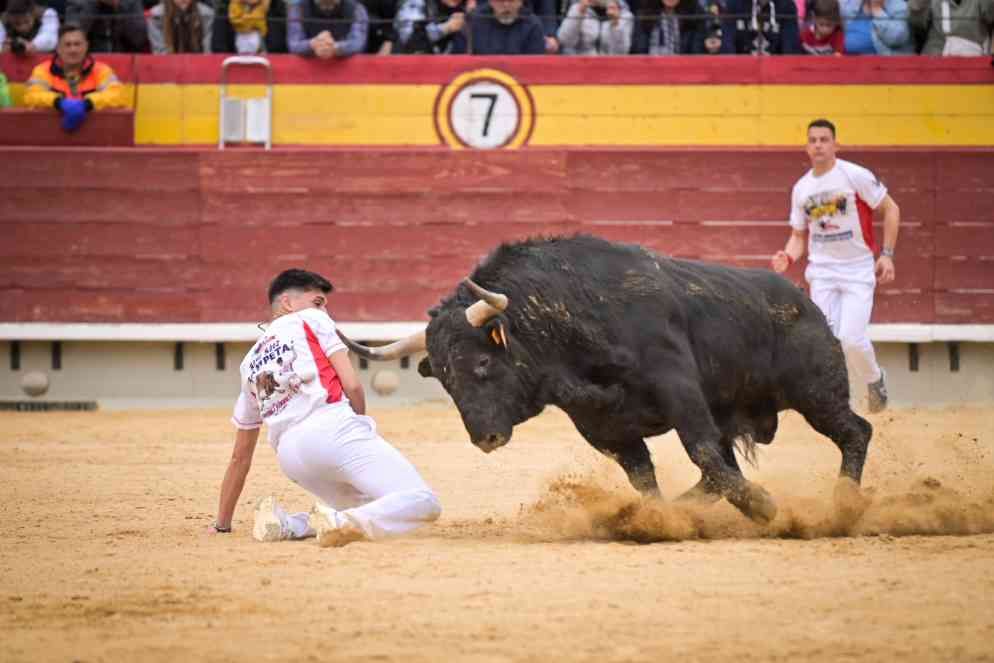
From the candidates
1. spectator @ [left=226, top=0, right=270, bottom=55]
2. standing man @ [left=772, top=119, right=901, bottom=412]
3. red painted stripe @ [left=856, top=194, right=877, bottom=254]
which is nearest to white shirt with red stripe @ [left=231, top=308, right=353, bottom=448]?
standing man @ [left=772, top=119, right=901, bottom=412]

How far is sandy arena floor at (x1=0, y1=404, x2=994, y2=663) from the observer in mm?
4086

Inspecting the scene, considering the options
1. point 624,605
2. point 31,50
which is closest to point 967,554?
point 624,605

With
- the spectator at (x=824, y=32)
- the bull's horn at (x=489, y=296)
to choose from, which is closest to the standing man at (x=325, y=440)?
the bull's horn at (x=489, y=296)

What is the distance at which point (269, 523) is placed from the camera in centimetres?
591

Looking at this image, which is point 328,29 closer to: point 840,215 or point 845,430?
point 840,215

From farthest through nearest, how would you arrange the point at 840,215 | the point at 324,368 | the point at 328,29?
the point at 328,29 < the point at 840,215 < the point at 324,368

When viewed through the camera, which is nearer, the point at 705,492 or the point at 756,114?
the point at 705,492

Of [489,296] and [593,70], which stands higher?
[593,70]

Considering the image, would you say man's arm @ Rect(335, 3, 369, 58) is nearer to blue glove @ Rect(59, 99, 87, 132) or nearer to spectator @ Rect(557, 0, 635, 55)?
spectator @ Rect(557, 0, 635, 55)

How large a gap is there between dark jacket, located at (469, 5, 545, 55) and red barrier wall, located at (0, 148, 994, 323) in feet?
2.44

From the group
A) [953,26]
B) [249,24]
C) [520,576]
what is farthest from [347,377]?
[953,26]

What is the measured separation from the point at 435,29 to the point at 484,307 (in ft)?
21.0

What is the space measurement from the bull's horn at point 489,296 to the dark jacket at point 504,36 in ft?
20.6

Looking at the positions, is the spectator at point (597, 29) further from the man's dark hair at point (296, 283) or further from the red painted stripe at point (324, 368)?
the red painted stripe at point (324, 368)
